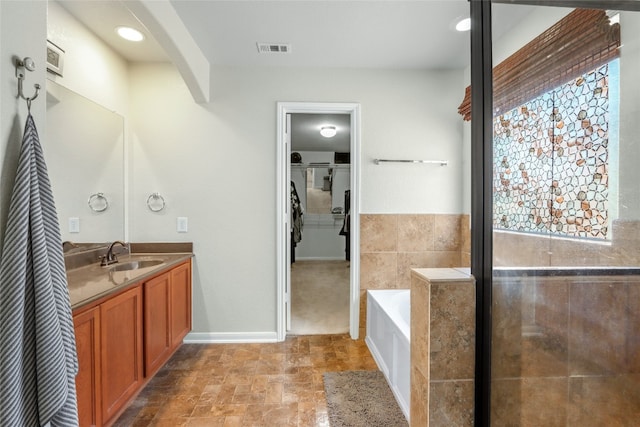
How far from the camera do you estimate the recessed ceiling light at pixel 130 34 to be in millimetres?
2141

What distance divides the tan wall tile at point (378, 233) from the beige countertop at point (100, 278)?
1.57m

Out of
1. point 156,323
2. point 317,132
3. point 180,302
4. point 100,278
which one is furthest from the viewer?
point 317,132

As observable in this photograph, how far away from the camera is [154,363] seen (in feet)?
6.30

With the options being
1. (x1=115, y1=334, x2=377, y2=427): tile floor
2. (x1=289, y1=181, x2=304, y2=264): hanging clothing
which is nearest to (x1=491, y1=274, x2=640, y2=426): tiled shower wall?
(x1=115, y1=334, x2=377, y2=427): tile floor

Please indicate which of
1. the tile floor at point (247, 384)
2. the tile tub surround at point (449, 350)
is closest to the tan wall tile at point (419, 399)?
the tile tub surround at point (449, 350)

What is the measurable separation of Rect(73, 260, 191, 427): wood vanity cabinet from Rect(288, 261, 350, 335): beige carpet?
120cm

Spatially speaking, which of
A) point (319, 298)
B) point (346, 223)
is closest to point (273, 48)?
point (319, 298)

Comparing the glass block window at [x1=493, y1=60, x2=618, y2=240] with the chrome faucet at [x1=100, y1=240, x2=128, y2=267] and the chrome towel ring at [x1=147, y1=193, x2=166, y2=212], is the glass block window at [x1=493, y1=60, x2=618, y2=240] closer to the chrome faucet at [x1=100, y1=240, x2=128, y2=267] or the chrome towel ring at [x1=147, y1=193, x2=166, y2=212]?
the chrome faucet at [x1=100, y1=240, x2=128, y2=267]

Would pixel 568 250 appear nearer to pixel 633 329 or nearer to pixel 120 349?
pixel 633 329

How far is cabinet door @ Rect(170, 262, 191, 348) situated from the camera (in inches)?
88.0

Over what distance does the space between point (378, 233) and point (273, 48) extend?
5.89 ft

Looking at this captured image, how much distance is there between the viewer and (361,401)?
1.86 m

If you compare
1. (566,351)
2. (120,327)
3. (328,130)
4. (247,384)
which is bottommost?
(247,384)

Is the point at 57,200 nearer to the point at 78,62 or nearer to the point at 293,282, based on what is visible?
the point at 78,62
